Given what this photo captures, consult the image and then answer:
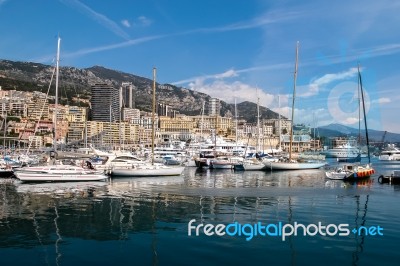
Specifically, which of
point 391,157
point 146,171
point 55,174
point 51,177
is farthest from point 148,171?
point 391,157

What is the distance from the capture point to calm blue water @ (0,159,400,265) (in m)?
11.4

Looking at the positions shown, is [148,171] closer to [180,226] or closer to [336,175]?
[336,175]

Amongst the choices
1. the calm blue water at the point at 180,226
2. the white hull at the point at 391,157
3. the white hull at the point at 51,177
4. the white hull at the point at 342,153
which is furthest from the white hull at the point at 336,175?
the white hull at the point at 391,157

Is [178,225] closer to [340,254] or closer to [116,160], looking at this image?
[340,254]

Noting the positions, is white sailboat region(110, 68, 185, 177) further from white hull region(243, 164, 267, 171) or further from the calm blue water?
white hull region(243, 164, 267, 171)

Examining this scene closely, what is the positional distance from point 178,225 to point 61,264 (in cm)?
590

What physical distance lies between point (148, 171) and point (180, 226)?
25.6 m

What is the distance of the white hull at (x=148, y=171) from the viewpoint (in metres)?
40.4

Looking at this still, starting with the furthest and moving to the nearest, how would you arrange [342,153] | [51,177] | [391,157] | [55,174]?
[342,153] → [391,157] → [55,174] → [51,177]

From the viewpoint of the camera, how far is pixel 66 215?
17906 mm

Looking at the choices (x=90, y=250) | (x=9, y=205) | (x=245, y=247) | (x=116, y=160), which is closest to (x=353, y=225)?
(x=245, y=247)

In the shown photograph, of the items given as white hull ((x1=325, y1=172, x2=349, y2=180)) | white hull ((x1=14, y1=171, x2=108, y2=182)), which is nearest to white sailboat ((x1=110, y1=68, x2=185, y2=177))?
white hull ((x1=14, y1=171, x2=108, y2=182))

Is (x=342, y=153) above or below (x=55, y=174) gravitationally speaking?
above

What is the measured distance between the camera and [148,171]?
40.9 m
